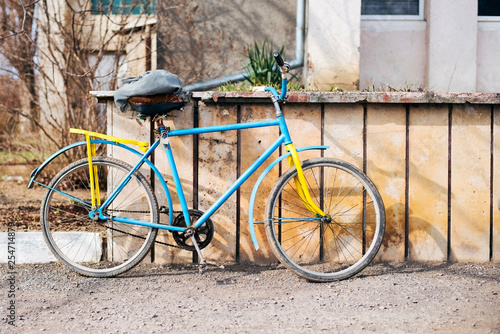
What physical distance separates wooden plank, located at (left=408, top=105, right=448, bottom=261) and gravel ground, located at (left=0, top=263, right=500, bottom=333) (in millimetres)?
164

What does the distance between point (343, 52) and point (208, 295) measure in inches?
131

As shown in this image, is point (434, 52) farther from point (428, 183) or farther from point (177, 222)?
point (177, 222)

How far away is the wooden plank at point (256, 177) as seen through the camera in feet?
13.1

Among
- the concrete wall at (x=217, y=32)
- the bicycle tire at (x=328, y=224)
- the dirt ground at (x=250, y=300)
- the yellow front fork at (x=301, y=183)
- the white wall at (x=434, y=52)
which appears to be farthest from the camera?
the concrete wall at (x=217, y=32)

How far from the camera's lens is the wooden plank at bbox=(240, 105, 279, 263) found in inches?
158

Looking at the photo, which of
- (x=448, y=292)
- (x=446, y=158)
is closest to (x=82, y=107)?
(x=446, y=158)

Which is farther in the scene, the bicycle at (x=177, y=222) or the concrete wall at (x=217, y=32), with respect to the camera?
the concrete wall at (x=217, y=32)

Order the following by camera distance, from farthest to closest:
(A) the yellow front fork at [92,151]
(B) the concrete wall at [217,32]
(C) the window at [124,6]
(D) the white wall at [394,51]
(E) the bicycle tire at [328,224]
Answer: (B) the concrete wall at [217,32], (D) the white wall at [394,51], (C) the window at [124,6], (E) the bicycle tire at [328,224], (A) the yellow front fork at [92,151]

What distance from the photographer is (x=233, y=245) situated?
159 inches

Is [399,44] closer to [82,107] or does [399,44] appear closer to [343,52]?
[343,52]

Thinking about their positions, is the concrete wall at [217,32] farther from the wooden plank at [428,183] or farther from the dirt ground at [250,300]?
the dirt ground at [250,300]

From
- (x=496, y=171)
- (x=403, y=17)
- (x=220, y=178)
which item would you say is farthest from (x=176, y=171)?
(x=403, y=17)

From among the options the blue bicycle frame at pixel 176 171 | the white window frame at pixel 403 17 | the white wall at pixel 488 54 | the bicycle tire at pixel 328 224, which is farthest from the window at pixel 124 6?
the white wall at pixel 488 54

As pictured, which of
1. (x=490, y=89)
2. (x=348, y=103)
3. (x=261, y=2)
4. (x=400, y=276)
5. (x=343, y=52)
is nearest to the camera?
(x=400, y=276)
